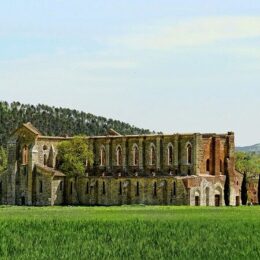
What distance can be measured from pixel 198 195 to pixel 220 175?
5.59m

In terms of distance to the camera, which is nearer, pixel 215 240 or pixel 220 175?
pixel 215 240

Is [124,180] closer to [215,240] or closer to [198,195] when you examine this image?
[198,195]

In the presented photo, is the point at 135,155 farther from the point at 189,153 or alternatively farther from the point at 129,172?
the point at 189,153

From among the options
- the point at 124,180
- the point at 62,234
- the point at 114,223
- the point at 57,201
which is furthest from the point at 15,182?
the point at 62,234

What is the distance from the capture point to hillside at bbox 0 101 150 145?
15888 cm

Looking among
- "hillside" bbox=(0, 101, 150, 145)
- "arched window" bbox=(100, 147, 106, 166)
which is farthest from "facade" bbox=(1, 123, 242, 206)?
"hillside" bbox=(0, 101, 150, 145)

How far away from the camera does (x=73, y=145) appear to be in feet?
383

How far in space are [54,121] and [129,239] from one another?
4937 inches

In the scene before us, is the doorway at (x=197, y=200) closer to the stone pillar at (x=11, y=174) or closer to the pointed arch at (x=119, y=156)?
the pointed arch at (x=119, y=156)

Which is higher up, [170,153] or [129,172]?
[170,153]

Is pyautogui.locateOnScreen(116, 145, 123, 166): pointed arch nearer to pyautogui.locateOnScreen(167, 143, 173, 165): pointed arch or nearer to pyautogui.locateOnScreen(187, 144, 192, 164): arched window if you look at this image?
pyautogui.locateOnScreen(167, 143, 173, 165): pointed arch

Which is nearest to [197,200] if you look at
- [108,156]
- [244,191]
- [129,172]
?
[244,191]

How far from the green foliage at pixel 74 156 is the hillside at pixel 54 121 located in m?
38.8

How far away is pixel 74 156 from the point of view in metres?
116
